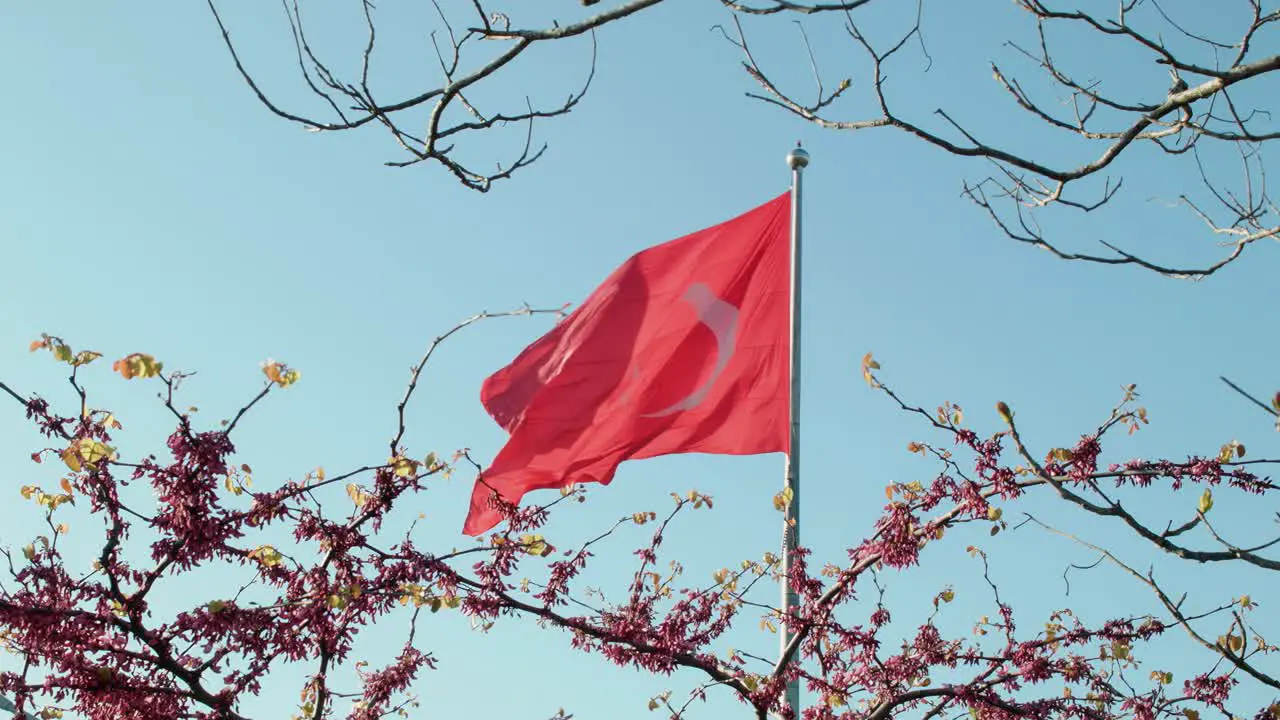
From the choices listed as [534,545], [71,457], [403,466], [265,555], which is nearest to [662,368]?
[534,545]

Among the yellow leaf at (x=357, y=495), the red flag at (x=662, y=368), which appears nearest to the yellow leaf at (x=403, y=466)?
the yellow leaf at (x=357, y=495)

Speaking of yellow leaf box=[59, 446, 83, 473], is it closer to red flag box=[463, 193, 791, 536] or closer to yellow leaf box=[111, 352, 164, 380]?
yellow leaf box=[111, 352, 164, 380]

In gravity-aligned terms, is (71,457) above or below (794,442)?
below

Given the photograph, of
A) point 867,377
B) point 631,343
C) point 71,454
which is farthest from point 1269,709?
point 71,454

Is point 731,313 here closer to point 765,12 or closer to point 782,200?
point 782,200

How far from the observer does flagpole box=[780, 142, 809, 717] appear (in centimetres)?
894

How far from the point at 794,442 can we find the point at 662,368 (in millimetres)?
1496

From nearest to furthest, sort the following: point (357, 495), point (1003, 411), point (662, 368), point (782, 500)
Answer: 1. point (1003, 411)
2. point (357, 495)
3. point (782, 500)
4. point (662, 368)

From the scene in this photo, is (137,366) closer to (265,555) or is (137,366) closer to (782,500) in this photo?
(265,555)

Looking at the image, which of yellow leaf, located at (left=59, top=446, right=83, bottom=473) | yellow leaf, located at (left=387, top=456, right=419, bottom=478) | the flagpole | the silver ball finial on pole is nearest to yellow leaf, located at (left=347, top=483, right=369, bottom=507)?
yellow leaf, located at (left=387, top=456, right=419, bottom=478)

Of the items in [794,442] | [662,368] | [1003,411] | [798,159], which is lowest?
[1003,411]

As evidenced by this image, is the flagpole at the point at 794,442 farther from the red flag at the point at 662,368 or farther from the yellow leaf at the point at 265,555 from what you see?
the yellow leaf at the point at 265,555

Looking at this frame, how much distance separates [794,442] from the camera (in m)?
10.2

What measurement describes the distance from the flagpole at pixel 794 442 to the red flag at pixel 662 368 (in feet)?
0.39
